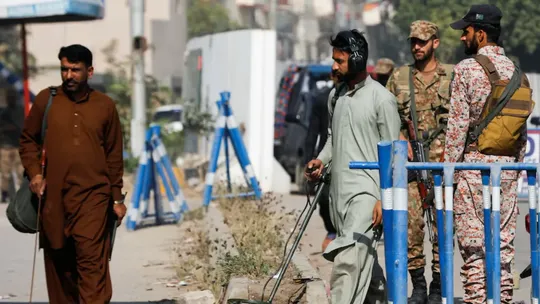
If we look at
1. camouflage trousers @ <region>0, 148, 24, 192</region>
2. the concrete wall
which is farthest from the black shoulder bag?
the concrete wall

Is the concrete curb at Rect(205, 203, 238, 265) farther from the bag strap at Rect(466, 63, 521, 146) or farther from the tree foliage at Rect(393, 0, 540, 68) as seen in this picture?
the tree foliage at Rect(393, 0, 540, 68)

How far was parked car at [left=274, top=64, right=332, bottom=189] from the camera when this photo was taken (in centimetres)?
2020

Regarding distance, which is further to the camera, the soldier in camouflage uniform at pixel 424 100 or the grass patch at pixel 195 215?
the grass patch at pixel 195 215

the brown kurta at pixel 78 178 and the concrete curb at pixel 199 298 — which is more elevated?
the brown kurta at pixel 78 178

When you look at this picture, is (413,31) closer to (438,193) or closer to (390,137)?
(390,137)

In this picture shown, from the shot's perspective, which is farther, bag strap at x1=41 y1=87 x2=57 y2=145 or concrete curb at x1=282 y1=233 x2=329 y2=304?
concrete curb at x1=282 y1=233 x2=329 y2=304

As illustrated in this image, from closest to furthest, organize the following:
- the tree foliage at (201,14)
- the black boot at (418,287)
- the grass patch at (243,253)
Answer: the black boot at (418,287), the grass patch at (243,253), the tree foliage at (201,14)

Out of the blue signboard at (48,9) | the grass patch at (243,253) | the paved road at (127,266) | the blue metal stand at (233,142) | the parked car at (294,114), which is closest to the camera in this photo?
the grass patch at (243,253)

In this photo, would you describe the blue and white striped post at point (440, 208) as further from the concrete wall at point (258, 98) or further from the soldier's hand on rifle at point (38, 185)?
the concrete wall at point (258, 98)

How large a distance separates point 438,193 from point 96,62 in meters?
39.2

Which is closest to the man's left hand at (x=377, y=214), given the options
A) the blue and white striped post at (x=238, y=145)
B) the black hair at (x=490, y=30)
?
the black hair at (x=490, y=30)

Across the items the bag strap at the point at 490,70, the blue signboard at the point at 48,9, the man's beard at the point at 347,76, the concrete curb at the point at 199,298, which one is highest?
the blue signboard at the point at 48,9

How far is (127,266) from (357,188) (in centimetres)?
484

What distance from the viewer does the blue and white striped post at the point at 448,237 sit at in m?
6.12
